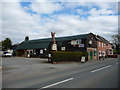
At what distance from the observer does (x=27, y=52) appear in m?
47.8

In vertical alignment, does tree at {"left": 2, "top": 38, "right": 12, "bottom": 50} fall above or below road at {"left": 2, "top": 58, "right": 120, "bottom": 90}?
above

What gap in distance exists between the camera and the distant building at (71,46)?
118 ft

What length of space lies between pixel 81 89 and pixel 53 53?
17.6 m

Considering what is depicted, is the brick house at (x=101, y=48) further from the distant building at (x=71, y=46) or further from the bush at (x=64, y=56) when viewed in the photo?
the bush at (x=64, y=56)

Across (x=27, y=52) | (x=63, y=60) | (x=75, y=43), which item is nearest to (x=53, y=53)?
(x=63, y=60)

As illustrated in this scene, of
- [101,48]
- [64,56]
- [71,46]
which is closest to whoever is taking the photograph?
[64,56]

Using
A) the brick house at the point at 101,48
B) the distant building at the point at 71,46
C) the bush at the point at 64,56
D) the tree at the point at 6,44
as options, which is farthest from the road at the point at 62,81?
the tree at the point at 6,44

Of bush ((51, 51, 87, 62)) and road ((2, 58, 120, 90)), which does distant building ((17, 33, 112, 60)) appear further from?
road ((2, 58, 120, 90))

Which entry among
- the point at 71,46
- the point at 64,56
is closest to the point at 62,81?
the point at 64,56

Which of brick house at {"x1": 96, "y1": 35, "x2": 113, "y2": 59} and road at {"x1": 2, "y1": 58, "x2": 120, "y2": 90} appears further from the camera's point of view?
brick house at {"x1": 96, "y1": 35, "x2": 113, "y2": 59}

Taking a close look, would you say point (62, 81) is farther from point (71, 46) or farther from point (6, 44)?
point (6, 44)

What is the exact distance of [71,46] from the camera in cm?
3831

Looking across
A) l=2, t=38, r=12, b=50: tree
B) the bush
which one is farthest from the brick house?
l=2, t=38, r=12, b=50: tree

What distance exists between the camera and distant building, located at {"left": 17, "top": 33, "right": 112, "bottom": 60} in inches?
1417
